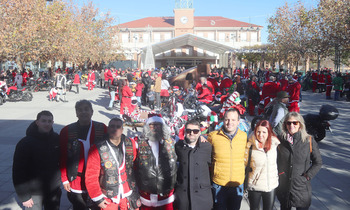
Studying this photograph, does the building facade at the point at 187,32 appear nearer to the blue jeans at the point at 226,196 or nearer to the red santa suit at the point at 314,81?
the red santa suit at the point at 314,81

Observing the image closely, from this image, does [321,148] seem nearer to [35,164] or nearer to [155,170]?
[155,170]

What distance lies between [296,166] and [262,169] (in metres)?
0.38

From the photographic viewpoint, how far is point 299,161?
3326 mm

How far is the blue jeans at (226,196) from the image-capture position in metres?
3.22

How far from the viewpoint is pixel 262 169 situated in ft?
10.8

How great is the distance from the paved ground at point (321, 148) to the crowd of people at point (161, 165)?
132cm

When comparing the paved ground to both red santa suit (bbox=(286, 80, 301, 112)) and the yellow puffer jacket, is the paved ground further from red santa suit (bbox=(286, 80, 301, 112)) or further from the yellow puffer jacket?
the yellow puffer jacket

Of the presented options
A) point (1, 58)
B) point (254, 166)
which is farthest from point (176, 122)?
point (1, 58)

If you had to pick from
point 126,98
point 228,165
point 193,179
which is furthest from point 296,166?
point 126,98

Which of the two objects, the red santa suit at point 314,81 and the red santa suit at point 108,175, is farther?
the red santa suit at point 314,81

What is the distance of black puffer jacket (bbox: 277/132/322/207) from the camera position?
3.31 meters

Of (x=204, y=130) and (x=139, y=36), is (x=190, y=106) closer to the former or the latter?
(x=204, y=130)

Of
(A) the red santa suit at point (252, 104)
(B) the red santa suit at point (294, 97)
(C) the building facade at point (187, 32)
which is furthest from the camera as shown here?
(C) the building facade at point (187, 32)

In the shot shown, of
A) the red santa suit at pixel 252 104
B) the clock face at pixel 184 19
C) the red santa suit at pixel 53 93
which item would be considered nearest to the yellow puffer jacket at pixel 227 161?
the red santa suit at pixel 252 104
